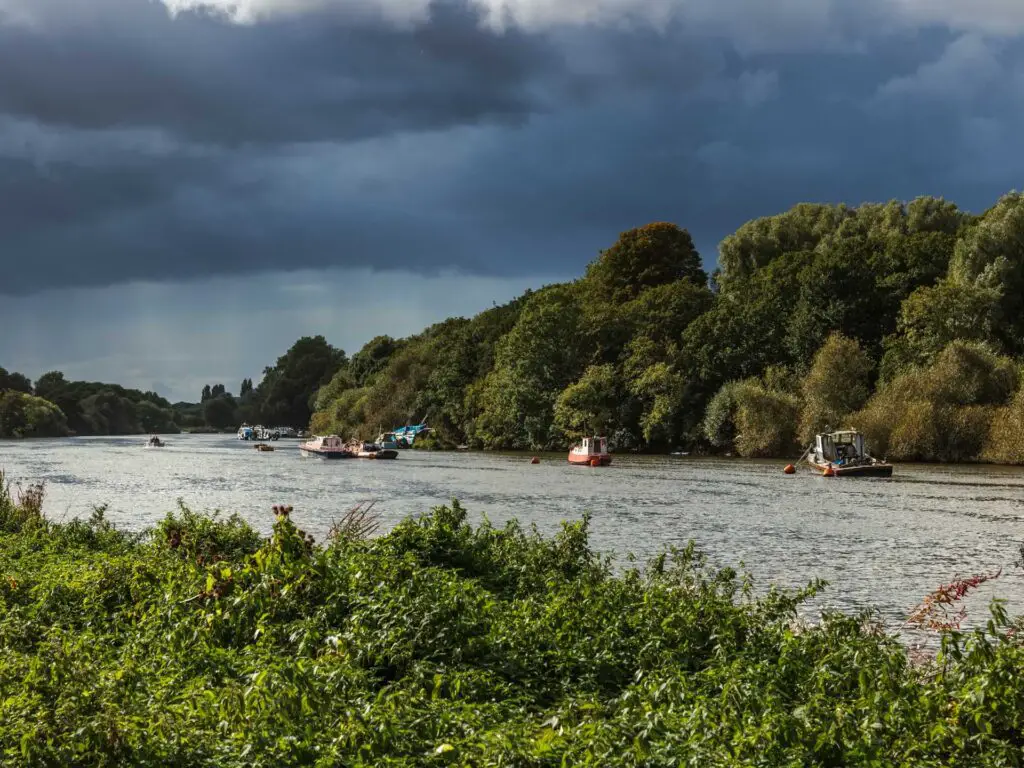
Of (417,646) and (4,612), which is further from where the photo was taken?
(4,612)

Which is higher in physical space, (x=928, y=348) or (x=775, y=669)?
(x=928, y=348)

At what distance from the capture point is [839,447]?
216 ft

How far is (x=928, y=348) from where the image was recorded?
7894 centimetres

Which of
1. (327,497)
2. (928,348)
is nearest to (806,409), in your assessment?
(928,348)

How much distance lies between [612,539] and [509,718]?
21.5 m

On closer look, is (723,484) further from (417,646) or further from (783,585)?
(417,646)

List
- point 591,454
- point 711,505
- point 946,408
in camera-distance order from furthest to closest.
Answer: point 591,454
point 946,408
point 711,505

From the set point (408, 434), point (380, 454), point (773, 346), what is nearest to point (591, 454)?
point (773, 346)

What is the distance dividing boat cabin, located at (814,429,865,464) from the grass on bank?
51.0 m

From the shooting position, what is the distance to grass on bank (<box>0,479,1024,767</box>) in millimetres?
7520

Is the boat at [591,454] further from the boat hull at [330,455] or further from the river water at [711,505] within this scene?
the boat hull at [330,455]

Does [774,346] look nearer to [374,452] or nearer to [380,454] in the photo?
[380,454]

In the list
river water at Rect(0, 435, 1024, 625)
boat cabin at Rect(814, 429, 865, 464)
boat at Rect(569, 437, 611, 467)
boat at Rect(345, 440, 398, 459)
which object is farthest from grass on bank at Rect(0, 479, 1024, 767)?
boat at Rect(345, 440, 398, 459)

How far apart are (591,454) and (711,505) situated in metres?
36.6
